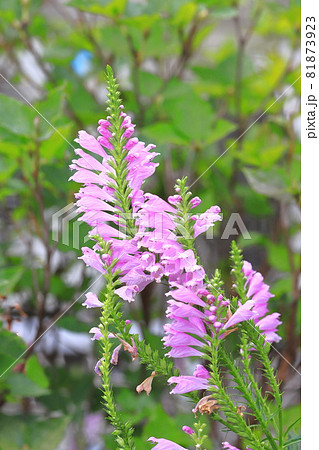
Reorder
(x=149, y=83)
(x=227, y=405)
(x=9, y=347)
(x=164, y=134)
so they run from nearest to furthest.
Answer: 1. (x=227, y=405)
2. (x=9, y=347)
3. (x=164, y=134)
4. (x=149, y=83)

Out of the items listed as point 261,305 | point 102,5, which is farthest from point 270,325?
point 102,5

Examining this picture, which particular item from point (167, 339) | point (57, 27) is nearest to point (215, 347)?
point (167, 339)

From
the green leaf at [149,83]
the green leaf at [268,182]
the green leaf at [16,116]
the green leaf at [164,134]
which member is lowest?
the green leaf at [268,182]

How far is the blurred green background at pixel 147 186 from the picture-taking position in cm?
44

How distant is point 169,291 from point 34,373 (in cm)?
31

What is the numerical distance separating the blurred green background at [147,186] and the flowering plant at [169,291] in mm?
34

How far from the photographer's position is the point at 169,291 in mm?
259

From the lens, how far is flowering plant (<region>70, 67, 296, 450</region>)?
0.25 meters

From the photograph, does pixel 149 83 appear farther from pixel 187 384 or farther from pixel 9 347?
pixel 187 384

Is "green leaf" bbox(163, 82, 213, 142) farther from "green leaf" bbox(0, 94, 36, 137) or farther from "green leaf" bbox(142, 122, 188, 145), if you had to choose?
"green leaf" bbox(0, 94, 36, 137)

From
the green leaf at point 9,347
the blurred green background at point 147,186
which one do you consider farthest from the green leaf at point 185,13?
the green leaf at point 9,347

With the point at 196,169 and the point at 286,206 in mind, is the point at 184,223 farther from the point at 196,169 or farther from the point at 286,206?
the point at 196,169

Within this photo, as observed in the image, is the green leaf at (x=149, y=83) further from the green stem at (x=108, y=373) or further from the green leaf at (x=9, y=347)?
the green stem at (x=108, y=373)

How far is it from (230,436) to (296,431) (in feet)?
0.14
